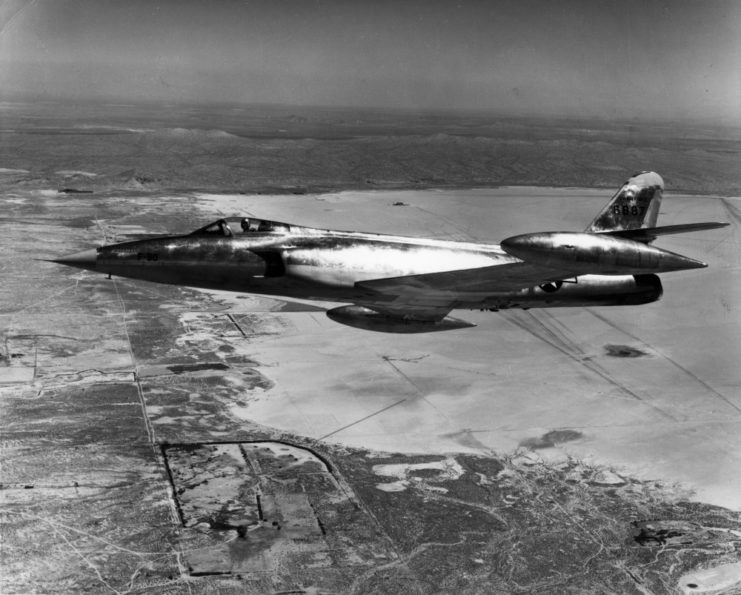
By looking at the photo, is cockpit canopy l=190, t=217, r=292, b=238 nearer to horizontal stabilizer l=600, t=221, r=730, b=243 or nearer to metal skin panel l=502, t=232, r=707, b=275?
metal skin panel l=502, t=232, r=707, b=275

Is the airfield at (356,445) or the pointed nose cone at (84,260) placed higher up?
the pointed nose cone at (84,260)

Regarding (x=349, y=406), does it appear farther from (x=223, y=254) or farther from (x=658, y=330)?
(x=658, y=330)

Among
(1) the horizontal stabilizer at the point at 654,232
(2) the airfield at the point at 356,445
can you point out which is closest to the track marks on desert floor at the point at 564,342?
(2) the airfield at the point at 356,445

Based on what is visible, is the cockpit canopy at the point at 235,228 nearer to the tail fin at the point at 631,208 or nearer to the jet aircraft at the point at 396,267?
the jet aircraft at the point at 396,267

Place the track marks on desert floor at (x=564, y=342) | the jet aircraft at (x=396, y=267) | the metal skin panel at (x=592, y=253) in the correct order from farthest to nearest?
the track marks on desert floor at (x=564, y=342) < the jet aircraft at (x=396, y=267) < the metal skin panel at (x=592, y=253)

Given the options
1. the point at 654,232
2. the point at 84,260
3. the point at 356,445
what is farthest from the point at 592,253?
the point at 84,260
